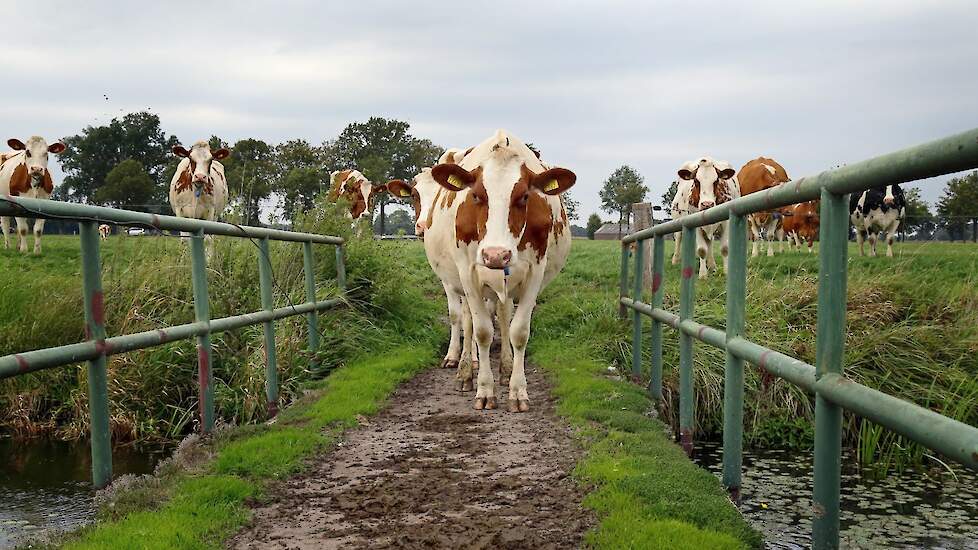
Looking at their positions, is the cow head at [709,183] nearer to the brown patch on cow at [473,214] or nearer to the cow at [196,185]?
the brown patch on cow at [473,214]

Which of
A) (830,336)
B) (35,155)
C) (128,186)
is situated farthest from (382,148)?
(830,336)

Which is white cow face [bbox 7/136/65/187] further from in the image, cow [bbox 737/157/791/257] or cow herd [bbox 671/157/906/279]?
cow [bbox 737/157/791/257]

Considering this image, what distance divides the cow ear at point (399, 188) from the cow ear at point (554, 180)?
2.70 m

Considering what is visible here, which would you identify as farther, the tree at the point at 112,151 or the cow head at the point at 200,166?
the tree at the point at 112,151

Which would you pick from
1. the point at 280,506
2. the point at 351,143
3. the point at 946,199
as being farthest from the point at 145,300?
the point at 351,143

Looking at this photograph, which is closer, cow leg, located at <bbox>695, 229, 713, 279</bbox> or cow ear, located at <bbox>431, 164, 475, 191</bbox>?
cow ear, located at <bbox>431, 164, 475, 191</bbox>

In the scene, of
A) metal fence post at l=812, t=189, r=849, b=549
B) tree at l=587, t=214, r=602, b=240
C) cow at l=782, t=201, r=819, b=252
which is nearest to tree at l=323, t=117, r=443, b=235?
tree at l=587, t=214, r=602, b=240

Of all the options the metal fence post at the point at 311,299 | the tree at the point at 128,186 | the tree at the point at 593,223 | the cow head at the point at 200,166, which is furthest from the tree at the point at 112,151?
the metal fence post at the point at 311,299

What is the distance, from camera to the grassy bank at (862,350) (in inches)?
260

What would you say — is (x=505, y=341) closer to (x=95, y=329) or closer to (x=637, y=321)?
(x=637, y=321)

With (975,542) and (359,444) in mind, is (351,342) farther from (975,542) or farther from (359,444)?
(975,542)

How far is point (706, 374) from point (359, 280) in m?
4.28

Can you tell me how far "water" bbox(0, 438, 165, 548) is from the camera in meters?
4.19

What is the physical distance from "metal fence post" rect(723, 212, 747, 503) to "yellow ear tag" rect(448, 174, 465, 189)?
2.69 m
